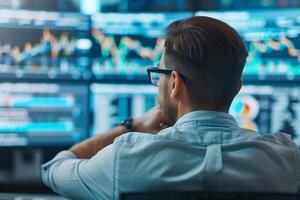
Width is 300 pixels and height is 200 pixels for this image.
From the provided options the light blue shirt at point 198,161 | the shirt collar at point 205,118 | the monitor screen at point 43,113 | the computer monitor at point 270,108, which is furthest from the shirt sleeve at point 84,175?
the computer monitor at point 270,108

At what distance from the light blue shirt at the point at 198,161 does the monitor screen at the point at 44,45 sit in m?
0.72

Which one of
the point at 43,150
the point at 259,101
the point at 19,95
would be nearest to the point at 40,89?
the point at 19,95

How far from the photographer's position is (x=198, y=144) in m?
1.10

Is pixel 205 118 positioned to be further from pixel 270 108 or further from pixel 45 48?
pixel 45 48

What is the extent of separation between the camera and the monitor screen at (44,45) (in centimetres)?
180

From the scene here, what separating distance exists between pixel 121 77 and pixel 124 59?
0.06 metres

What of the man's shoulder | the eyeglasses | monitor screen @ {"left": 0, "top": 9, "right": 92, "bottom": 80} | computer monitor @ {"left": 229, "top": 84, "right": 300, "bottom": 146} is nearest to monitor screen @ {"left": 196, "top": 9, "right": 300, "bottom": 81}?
computer monitor @ {"left": 229, "top": 84, "right": 300, "bottom": 146}

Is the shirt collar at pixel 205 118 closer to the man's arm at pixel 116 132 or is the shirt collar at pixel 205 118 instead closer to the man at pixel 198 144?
the man at pixel 198 144

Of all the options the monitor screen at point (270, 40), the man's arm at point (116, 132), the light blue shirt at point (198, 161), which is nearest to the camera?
the light blue shirt at point (198, 161)

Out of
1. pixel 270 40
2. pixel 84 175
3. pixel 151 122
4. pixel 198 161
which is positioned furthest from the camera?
pixel 270 40

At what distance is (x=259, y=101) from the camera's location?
1.81 metres

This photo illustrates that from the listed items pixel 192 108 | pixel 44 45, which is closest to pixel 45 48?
pixel 44 45

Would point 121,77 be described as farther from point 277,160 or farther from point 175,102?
point 277,160

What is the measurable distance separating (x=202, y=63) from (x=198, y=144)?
17 cm
